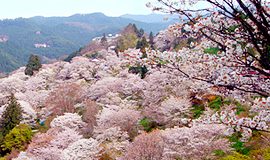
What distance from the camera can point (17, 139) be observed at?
24656 mm

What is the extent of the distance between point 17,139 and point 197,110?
12425mm

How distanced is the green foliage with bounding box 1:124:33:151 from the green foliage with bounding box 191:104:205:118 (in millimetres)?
11617

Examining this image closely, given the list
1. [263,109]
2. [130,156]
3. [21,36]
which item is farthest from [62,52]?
[263,109]

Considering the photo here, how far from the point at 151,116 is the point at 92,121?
4.03m

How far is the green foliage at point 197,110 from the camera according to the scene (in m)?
21.4

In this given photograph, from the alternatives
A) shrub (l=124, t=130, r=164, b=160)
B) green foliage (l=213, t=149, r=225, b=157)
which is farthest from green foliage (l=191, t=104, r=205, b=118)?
green foliage (l=213, t=149, r=225, b=157)

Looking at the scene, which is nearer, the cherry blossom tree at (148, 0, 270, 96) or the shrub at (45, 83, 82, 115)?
the cherry blossom tree at (148, 0, 270, 96)

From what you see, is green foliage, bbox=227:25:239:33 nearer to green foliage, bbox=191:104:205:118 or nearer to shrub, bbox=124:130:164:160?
shrub, bbox=124:130:164:160

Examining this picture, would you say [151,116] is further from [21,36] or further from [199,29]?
[21,36]

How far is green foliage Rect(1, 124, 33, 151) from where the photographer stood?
24422 millimetres

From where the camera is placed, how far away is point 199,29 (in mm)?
4457

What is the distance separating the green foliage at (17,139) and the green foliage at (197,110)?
457 inches

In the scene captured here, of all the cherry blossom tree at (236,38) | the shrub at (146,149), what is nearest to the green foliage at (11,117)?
the shrub at (146,149)

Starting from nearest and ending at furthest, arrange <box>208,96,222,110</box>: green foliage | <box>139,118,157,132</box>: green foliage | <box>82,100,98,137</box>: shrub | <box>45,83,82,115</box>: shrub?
1. <box>208,96,222,110</box>: green foliage
2. <box>139,118,157,132</box>: green foliage
3. <box>82,100,98,137</box>: shrub
4. <box>45,83,82,115</box>: shrub
